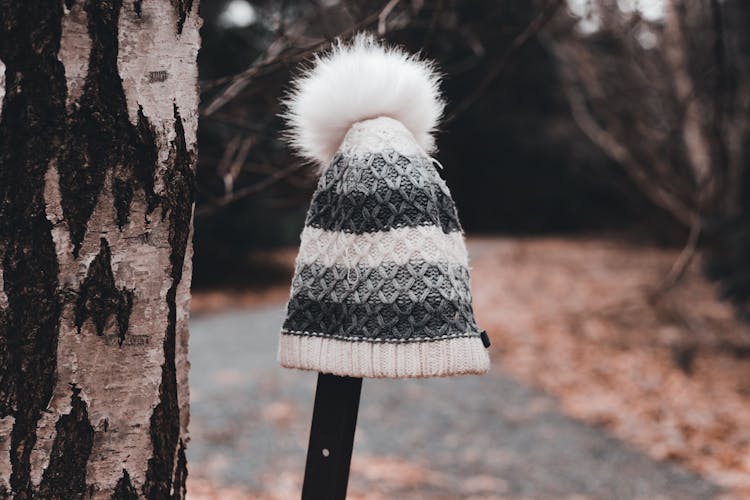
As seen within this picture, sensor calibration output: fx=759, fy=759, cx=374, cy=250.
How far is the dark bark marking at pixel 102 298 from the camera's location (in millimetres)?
1252

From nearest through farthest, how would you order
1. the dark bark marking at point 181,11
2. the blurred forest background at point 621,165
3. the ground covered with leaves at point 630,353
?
the dark bark marking at point 181,11 → the blurred forest background at point 621,165 → the ground covered with leaves at point 630,353

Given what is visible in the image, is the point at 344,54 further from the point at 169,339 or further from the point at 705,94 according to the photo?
the point at 705,94

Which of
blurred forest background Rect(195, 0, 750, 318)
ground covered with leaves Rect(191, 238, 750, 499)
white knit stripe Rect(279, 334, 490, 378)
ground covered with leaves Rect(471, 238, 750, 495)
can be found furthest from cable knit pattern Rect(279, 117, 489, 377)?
ground covered with leaves Rect(471, 238, 750, 495)

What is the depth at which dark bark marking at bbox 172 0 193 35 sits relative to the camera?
51.2 inches

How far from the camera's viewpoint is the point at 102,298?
1.27 meters

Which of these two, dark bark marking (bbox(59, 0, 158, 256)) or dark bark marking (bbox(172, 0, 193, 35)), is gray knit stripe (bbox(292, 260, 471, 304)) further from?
dark bark marking (bbox(172, 0, 193, 35))

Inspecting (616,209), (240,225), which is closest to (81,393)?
(240,225)

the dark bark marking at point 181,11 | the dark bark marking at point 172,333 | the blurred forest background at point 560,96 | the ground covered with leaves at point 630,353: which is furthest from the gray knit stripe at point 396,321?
the ground covered with leaves at point 630,353

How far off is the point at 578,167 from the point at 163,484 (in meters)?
17.2

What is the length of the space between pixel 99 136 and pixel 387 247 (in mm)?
514

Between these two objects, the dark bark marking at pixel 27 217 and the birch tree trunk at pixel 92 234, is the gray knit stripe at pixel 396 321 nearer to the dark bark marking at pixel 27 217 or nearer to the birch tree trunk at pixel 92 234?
the birch tree trunk at pixel 92 234

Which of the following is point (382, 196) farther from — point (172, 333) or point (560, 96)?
point (560, 96)

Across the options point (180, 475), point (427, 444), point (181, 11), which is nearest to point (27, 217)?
point (181, 11)

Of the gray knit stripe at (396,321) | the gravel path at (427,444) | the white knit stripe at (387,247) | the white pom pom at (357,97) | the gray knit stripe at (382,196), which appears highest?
the white pom pom at (357,97)
